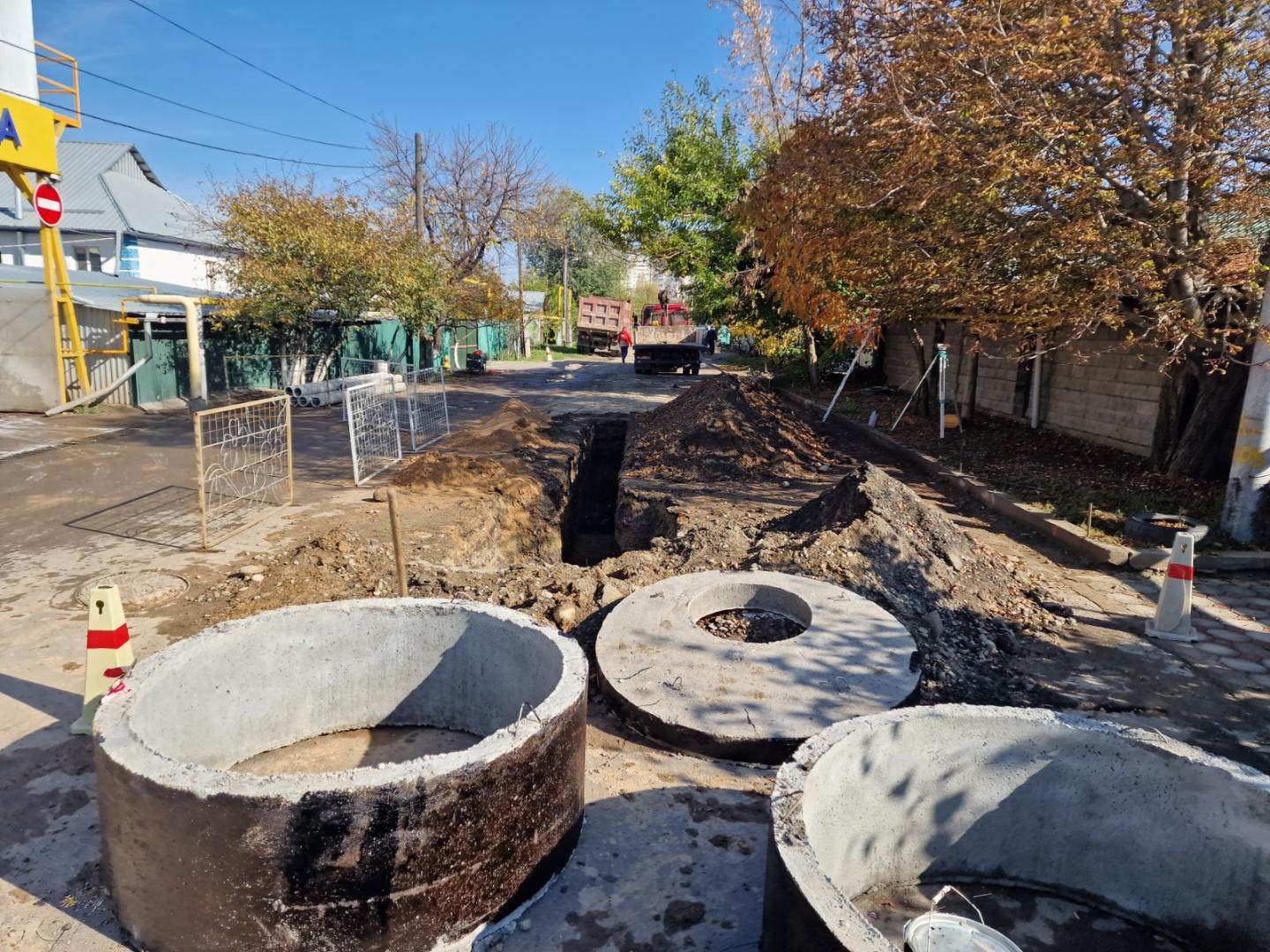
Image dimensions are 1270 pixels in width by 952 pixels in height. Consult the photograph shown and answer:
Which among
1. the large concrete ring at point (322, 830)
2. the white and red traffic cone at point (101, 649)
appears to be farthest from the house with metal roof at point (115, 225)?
the large concrete ring at point (322, 830)

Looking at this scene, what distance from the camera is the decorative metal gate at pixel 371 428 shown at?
31.2 feet

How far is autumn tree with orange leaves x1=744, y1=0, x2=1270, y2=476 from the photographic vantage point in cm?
675

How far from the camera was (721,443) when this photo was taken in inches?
455

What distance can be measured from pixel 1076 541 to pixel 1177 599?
5.96 feet

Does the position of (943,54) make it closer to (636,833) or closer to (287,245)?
(636,833)

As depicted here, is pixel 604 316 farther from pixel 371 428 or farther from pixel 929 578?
pixel 929 578

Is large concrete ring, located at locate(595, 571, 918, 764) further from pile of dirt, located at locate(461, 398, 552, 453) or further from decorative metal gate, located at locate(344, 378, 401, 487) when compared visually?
pile of dirt, located at locate(461, 398, 552, 453)

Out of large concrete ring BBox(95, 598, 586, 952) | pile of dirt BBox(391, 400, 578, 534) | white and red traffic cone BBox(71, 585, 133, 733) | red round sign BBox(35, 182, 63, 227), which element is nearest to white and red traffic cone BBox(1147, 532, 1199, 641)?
large concrete ring BBox(95, 598, 586, 952)

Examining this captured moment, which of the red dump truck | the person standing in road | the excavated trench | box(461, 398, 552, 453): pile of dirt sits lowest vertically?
the excavated trench

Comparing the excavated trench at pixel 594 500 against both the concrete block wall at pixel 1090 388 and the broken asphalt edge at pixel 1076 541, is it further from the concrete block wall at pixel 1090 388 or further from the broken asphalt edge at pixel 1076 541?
the concrete block wall at pixel 1090 388

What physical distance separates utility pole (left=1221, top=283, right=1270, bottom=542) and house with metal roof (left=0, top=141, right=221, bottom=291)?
81.1 feet

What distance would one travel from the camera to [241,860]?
2359 mm

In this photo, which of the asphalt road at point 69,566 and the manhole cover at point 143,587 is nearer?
the asphalt road at point 69,566

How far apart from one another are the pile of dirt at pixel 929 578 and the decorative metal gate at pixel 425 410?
7.23 m
